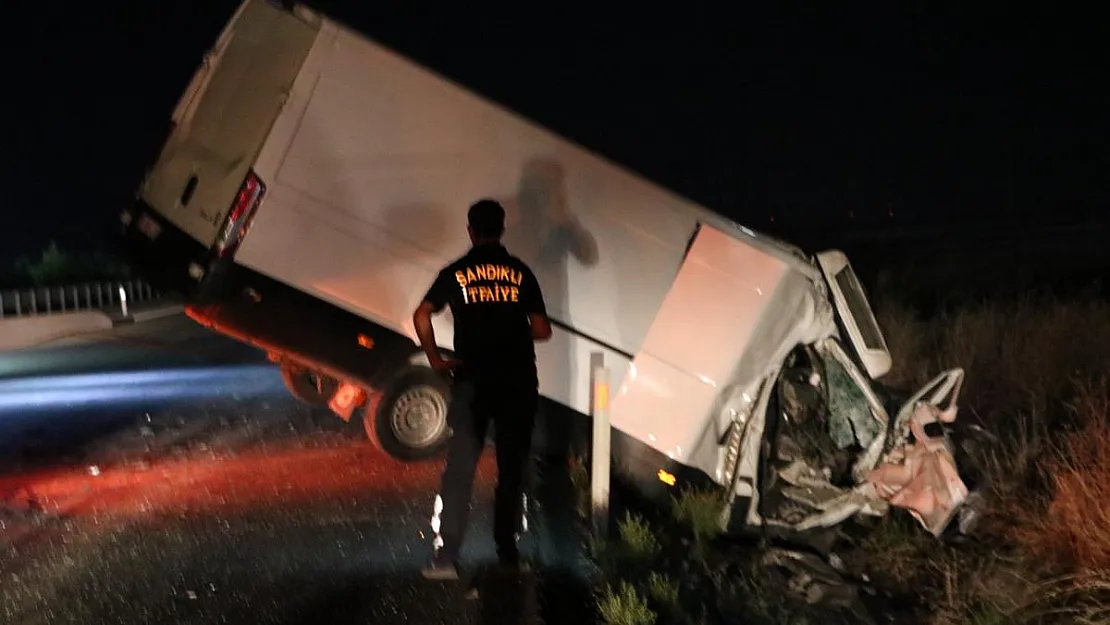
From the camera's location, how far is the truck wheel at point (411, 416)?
687 centimetres

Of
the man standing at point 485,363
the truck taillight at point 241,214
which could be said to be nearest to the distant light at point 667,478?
the man standing at point 485,363

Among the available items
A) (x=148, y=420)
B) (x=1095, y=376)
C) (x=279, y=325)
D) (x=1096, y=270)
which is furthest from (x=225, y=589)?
(x=1096, y=270)

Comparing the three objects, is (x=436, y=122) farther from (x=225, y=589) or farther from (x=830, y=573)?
(x=830, y=573)

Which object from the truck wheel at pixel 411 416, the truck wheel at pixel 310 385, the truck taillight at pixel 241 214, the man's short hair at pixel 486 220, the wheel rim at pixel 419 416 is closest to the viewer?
the man's short hair at pixel 486 220

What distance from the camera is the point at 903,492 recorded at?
559 centimetres

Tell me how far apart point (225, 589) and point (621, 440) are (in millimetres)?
2631

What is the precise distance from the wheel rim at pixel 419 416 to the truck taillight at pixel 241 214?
5.38 ft

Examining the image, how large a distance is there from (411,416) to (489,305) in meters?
2.48

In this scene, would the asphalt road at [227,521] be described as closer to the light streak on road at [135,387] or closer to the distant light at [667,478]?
the light streak on road at [135,387]

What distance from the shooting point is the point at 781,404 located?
5.86 m

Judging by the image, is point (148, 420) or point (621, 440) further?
point (148, 420)

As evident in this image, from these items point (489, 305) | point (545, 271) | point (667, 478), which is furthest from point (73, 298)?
point (489, 305)

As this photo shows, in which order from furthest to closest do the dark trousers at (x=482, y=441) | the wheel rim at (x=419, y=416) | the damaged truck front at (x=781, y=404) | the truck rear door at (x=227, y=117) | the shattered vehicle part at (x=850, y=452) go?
the wheel rim at (x=419, y=416)
the truck rear door at (x=227, y=117)
the damaged truck front at (x=781, y=404)
the shattered vehicle part at (x=850, y=452)
the dark trousers at (x=482, y=441)

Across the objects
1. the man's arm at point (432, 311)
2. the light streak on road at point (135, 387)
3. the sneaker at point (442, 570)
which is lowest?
the light streak on road at point (135, 387)
